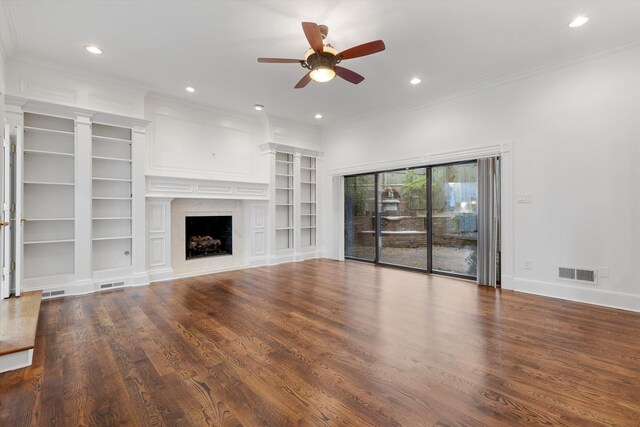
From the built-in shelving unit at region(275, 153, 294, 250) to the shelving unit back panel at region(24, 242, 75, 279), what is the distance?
12.2 feet

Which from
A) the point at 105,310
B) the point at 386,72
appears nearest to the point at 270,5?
the point at 386,72

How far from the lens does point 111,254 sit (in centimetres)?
483

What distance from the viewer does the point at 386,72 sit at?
14.7ft

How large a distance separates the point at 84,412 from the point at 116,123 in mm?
4340

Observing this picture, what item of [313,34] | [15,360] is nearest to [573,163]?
[313,34]

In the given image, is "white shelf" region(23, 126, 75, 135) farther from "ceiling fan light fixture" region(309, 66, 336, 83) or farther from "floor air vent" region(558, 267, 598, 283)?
"floor air vent" region(558, 267, 598, 283)

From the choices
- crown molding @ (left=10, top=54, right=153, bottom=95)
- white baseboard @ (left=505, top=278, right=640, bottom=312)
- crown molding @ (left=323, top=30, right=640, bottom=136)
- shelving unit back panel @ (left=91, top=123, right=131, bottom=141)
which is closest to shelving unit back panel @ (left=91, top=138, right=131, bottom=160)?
shelving unit back panel @ (left=91, top=123, right=131, bottom=141)

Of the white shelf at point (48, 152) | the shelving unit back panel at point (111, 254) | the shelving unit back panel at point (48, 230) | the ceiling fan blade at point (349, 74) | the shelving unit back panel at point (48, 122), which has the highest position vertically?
the ceiling fan blade at point (349, 74)

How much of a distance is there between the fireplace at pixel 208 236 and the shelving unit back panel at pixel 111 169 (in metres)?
1.28

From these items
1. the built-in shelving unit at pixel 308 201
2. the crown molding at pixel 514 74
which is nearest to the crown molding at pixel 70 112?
the built-in shelving unit at pixel 308 201

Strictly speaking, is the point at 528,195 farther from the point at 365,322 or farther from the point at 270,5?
the point at 270,5

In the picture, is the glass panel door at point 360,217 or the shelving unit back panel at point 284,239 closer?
the glass panel door at point 360,217

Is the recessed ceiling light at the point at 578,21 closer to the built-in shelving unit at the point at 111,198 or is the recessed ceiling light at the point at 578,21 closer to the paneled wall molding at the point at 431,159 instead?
the paneled wall molding at the point at 431,159

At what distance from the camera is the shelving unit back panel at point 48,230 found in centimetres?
418
